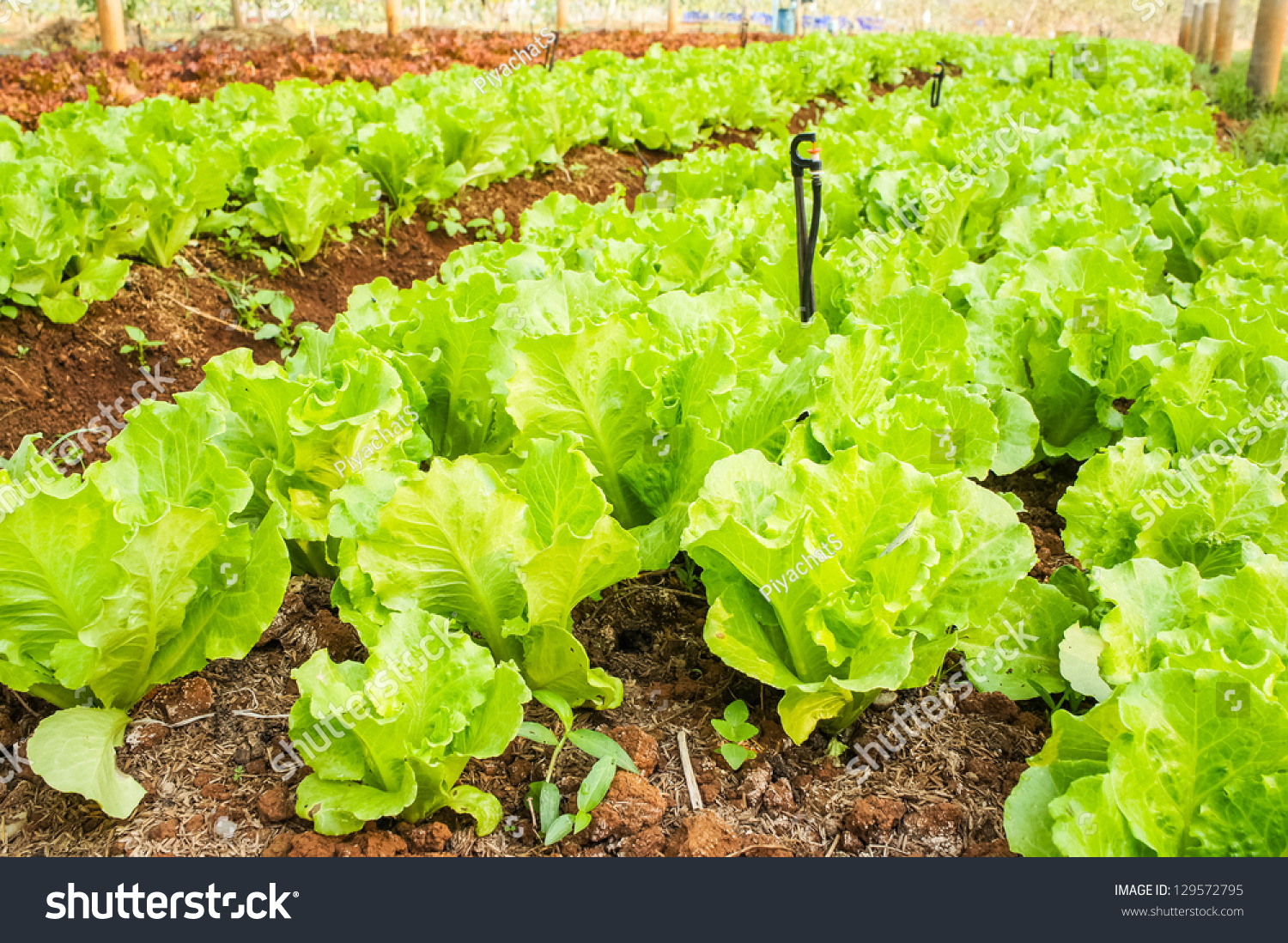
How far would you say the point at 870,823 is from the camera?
184 cm

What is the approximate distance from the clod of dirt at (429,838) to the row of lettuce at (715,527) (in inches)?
1.8

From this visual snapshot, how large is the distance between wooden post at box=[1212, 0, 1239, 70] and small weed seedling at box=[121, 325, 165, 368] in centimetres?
2417

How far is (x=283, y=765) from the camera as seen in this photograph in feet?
6.53

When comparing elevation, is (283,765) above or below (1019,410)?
below

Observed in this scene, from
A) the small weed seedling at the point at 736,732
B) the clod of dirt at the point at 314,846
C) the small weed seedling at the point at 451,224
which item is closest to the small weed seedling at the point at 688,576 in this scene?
the small weed seedling at the point at 736,732

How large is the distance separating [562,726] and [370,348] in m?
1.13

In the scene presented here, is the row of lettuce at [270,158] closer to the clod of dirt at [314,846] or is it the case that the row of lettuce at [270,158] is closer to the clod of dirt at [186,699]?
the clod of dirt at [186,699]

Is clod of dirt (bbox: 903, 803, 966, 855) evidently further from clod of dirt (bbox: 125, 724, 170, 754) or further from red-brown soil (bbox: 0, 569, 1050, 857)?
clod of dirt (bbox: 125, 724, 170, 754)

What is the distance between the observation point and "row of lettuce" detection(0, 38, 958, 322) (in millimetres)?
4348

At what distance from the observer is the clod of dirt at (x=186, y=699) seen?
7.04 ft

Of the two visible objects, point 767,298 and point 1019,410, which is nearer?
point 1019,410

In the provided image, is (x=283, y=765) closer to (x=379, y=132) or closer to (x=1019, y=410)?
(x=1019, y=410)

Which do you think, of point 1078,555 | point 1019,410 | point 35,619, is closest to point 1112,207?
point 1019,410

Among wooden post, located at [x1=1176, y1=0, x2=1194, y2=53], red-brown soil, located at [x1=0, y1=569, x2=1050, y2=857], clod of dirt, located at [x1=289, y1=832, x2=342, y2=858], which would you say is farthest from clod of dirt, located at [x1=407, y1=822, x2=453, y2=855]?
wooden post, located at [x1=1176, y1=0, x2=1194, y2=53]
